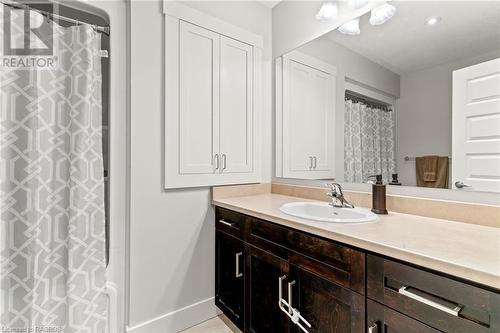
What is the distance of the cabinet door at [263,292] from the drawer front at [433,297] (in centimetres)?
48

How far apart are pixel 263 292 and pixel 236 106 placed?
1373 millimetres

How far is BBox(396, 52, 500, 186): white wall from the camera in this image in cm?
125

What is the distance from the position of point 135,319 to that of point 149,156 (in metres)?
1.05

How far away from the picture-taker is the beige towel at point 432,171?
1.25 m

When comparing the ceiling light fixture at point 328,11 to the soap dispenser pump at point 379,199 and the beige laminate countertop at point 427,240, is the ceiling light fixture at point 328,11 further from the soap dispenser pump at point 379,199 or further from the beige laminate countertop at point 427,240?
the beige laminate countertop at point 427,240

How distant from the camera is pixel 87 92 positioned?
1426mm

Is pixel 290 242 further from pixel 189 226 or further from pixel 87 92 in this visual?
pixel 87 92

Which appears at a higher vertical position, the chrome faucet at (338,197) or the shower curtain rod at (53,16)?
the shower curtain rod at (53,16)

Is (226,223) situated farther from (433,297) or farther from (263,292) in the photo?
(433,297)

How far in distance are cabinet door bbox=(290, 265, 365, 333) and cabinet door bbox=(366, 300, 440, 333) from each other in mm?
32

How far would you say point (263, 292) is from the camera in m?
1.38

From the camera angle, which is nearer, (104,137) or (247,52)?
(104,137)

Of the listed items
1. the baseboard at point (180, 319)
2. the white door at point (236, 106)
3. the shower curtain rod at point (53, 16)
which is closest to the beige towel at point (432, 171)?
the white door at point (236, 106)

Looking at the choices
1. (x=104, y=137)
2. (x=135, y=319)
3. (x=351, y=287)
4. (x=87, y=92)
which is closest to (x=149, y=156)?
(x=104, y=137)
